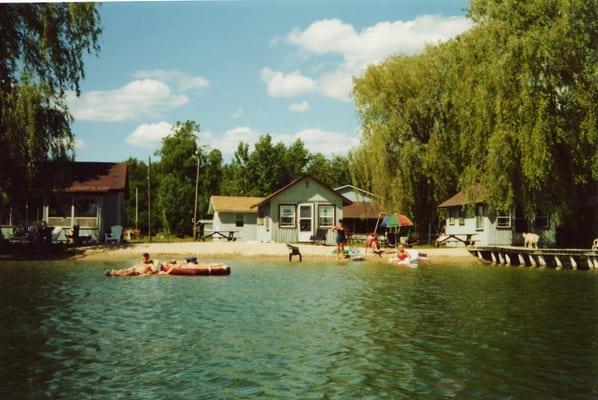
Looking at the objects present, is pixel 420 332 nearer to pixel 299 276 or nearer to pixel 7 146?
pixel 299 276

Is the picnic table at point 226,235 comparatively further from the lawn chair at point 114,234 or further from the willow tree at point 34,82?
the willow tree at point 34,82

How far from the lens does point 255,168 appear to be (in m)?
86.8

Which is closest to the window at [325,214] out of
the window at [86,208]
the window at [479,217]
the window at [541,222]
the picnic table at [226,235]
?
the picnic table at [226,235]

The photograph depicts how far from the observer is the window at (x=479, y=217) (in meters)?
43.4

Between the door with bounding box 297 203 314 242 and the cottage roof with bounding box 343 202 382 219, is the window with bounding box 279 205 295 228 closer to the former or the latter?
the door with bounding box 297 203 314 242

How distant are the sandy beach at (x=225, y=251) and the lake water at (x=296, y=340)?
46.3ft

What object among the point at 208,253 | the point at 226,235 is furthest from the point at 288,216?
the point at 208,253

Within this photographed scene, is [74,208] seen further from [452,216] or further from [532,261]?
[532,261]

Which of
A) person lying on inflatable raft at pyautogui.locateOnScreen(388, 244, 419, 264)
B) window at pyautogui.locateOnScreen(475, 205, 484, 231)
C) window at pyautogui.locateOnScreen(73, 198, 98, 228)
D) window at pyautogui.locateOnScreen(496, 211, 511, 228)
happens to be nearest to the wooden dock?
window at pyautogui.locateOnScreen(496, 211, 511, 228)

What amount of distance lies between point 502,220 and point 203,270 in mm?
24687

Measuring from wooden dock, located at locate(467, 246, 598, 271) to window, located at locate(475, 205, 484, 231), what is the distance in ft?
16.2

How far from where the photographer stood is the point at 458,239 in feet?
149

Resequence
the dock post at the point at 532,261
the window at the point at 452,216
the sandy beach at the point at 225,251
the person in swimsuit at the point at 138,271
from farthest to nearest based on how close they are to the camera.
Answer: the window at the point at 452,216, the sandy beach at the point at 225,251, the dock post at the point at 532,261, the person in swimsuit at the point at 138,271

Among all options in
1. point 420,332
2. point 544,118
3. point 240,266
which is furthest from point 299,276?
point 544,118
